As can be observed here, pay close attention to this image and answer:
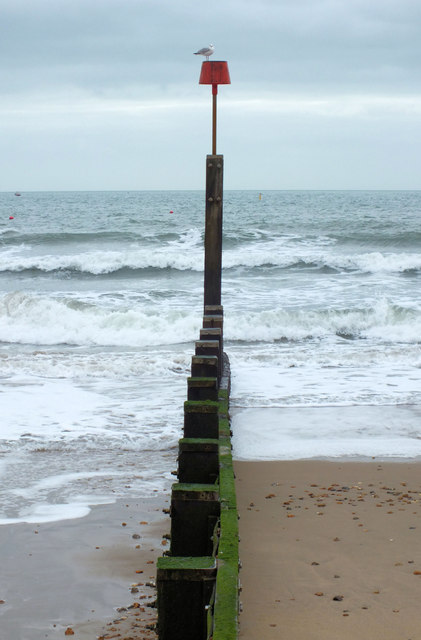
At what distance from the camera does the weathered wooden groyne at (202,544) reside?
294 cm

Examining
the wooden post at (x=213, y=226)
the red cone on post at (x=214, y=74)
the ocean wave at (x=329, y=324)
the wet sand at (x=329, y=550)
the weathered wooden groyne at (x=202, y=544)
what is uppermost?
the red cone on post at (x=214, y=74)

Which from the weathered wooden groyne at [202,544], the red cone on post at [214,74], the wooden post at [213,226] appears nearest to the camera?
the weathered wooden groyne at [202,544]

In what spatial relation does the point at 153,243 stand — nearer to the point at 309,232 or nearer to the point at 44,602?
the point at 309,232

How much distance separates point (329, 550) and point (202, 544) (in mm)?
1002

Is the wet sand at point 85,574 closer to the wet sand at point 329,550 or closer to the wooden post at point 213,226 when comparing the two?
the wet sand at point 329,550

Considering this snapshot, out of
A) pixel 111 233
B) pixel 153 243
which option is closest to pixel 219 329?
pixel 153 243

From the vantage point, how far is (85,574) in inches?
175

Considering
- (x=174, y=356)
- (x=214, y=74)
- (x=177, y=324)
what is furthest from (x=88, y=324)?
(x=214, y=74)

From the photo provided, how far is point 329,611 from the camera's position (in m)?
3.69

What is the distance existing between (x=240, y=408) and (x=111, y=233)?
24.9 meters

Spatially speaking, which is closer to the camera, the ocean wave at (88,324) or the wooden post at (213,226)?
the wooden post at (213,226)

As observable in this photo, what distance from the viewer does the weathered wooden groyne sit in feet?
9.63

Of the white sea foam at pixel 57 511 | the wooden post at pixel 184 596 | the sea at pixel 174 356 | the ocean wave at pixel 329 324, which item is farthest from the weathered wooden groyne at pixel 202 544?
the ocean wave at pixel 329 324

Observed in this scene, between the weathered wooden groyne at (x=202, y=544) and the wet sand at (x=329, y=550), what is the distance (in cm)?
44
